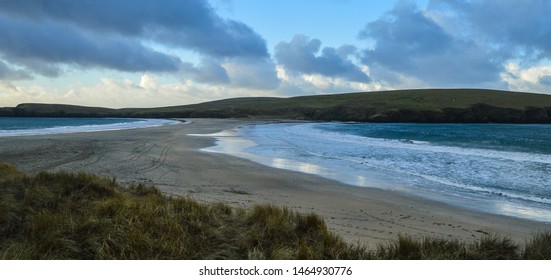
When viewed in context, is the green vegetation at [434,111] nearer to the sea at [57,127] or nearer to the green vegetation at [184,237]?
the sea at [57,127]

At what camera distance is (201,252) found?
196 inches

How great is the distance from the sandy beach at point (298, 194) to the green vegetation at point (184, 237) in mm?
1177

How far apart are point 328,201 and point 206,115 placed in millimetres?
122311

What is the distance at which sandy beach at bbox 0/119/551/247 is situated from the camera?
25.8ft

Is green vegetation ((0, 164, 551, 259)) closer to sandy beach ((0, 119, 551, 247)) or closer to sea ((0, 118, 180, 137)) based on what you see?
sandy beach ((0, 119, 551, 247))

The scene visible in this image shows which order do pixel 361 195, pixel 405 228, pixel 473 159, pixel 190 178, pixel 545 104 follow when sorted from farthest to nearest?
pixel 545 104
pixel 473 159
pixel 190 178
pixel 361 195
pixel 405 228

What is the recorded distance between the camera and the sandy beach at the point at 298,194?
310 inches

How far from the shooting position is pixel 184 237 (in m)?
5.19

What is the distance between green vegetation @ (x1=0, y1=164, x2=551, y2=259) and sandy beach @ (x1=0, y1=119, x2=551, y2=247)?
46.4 inches

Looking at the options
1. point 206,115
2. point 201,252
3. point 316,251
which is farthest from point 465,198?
point 206,115

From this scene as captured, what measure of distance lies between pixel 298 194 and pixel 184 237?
6525 millimetres

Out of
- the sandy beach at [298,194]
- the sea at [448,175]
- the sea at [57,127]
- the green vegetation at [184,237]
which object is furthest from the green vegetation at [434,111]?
the green vegetation at [184,237]
